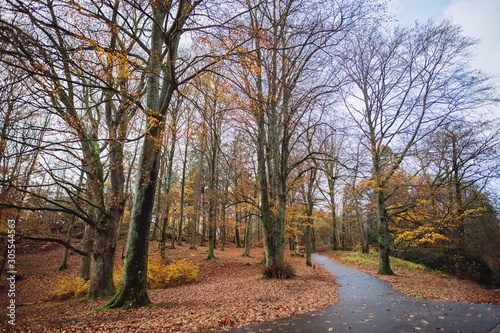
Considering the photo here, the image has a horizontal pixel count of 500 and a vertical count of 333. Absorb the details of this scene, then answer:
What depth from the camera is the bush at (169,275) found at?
12264 millimetres

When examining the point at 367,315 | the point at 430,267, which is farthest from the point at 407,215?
the point at 367,315

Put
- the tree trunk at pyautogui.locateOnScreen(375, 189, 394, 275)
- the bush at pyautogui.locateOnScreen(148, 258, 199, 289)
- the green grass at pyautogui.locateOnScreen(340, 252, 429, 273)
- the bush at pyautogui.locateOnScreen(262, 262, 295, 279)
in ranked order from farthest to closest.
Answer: the green grass at pyautogui.locateOnScreen(340, 252, 429, 273) → the tree trunk at pyautogui.locateOnScreen(375, 189, 394, 275) → the bush at pyautogui.locateOnScreen(148, 258, 199, 289) → the bush at pyautogui.locateOnScreen(262, 262, 295, 279)

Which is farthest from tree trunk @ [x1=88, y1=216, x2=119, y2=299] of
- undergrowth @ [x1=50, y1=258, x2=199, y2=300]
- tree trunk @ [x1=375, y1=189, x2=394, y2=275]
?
tree trunk @ [x1=375, y1=189, x2=394, y2=275]

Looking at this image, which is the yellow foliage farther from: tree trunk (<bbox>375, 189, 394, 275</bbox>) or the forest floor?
the forest floor

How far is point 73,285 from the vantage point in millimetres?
10914

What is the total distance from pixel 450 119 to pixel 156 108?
595 inches

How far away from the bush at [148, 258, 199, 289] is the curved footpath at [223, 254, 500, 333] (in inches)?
322

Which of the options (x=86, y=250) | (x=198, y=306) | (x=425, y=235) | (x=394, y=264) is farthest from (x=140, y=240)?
(x=394, y=264)

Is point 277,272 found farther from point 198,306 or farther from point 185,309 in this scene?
point 185,309

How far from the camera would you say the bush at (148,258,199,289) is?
40.2ft

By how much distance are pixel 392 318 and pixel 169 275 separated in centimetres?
1000

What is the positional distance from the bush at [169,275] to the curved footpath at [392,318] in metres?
8.19

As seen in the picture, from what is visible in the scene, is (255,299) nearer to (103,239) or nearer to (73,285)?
(103,239)

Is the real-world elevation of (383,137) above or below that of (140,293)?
above
